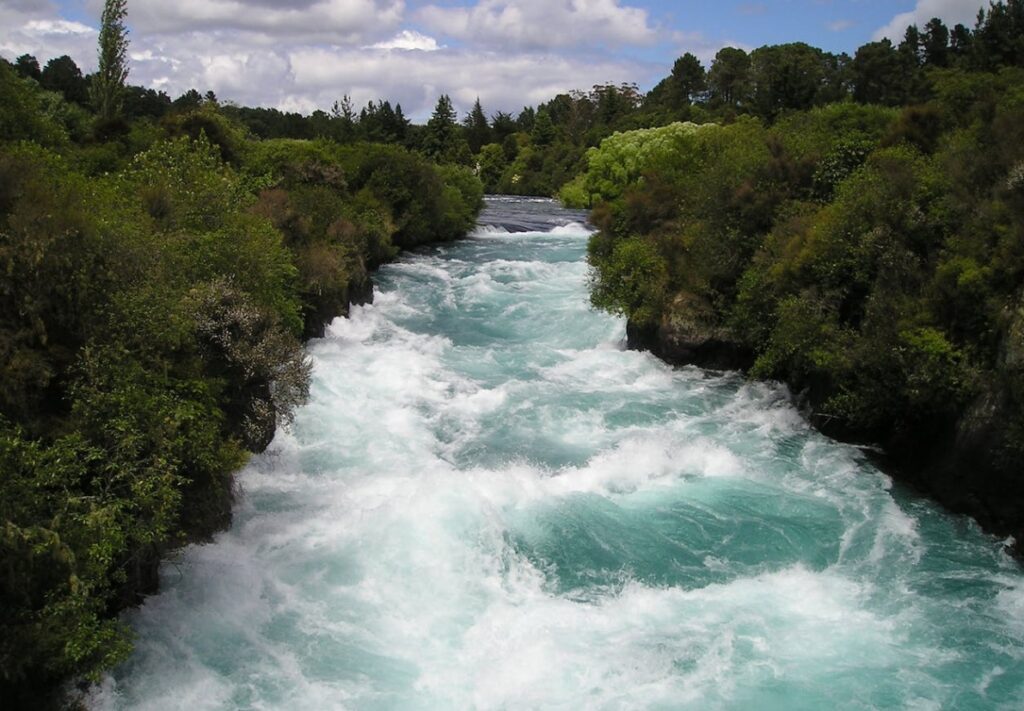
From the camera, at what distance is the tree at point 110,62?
4341 cm

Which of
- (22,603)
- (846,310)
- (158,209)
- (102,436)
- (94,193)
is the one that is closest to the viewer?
(22,603)

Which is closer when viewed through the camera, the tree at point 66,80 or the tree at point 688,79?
the tree at point 66,80

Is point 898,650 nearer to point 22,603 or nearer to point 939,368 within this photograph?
point 939,368

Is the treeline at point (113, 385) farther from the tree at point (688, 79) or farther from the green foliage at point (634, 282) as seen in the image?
the tree at point (688, 79)

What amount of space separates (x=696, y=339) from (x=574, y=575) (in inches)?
484

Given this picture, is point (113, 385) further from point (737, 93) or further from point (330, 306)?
point (737, 93)

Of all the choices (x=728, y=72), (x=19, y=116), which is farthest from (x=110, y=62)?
(x=728, y=72)

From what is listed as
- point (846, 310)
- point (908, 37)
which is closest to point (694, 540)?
point (846, 310)

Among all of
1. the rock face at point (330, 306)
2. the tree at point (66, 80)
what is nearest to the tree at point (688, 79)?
the tree at point (66, 80)

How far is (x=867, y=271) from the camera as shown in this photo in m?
19.3

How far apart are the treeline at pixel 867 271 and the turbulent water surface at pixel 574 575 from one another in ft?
4.21

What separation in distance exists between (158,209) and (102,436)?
9.08 meters

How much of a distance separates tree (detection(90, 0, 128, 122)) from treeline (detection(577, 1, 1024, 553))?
2949cm

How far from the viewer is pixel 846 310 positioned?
1988 cm
